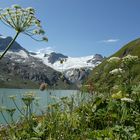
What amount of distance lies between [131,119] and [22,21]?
10.2 ft

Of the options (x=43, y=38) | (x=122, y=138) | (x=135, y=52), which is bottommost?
(x=122, y=138)

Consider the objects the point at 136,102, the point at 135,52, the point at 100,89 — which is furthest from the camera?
the point at 135,52

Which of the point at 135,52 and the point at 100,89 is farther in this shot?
the point at 135,52

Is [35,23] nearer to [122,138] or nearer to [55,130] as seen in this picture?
[55,130]

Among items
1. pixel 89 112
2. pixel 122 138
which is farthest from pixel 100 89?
pixel 122 138

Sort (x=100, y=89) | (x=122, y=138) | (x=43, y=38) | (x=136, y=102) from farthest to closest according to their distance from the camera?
(x=100, y=89)
(x=136, y=102)
(x=43, y=38)
(x=122, y=138)

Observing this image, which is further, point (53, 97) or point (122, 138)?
point (53, 97)

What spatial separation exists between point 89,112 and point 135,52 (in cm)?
17843

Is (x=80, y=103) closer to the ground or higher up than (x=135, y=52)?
closer to the ground

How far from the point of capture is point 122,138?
253 inches

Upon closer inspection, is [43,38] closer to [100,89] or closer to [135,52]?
[100,89]

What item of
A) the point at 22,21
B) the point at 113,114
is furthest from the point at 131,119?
the point at 22,21

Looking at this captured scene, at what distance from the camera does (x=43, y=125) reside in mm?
8320

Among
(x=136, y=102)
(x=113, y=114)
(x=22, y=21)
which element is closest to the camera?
(x=22, y=21)
